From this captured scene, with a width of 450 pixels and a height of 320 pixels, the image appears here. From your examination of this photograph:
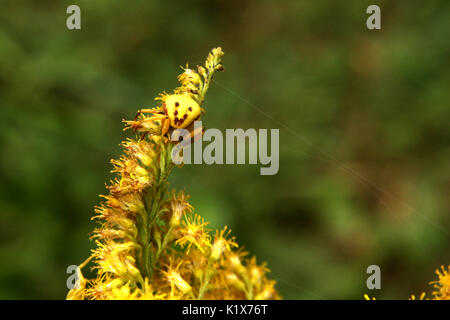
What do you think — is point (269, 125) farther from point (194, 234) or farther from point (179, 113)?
point (179, 113)

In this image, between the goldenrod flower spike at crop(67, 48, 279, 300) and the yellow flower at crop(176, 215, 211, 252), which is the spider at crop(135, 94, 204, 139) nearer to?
the goldenrod flower spike at crop(67, 48, 279, 300)

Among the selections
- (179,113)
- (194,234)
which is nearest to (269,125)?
(194,234)

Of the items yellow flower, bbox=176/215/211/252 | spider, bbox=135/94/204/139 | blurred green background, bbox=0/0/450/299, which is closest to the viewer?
spider, bbox=135/94/204/139

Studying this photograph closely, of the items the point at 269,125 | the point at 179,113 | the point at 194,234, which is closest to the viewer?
the point at 179,113

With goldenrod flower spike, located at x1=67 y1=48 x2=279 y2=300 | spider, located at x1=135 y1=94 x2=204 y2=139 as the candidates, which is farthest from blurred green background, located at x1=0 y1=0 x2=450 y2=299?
spider, located at x1=135 y1=94 x2=204 y2=139

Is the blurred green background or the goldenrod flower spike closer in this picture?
the goldenrod flower spike
